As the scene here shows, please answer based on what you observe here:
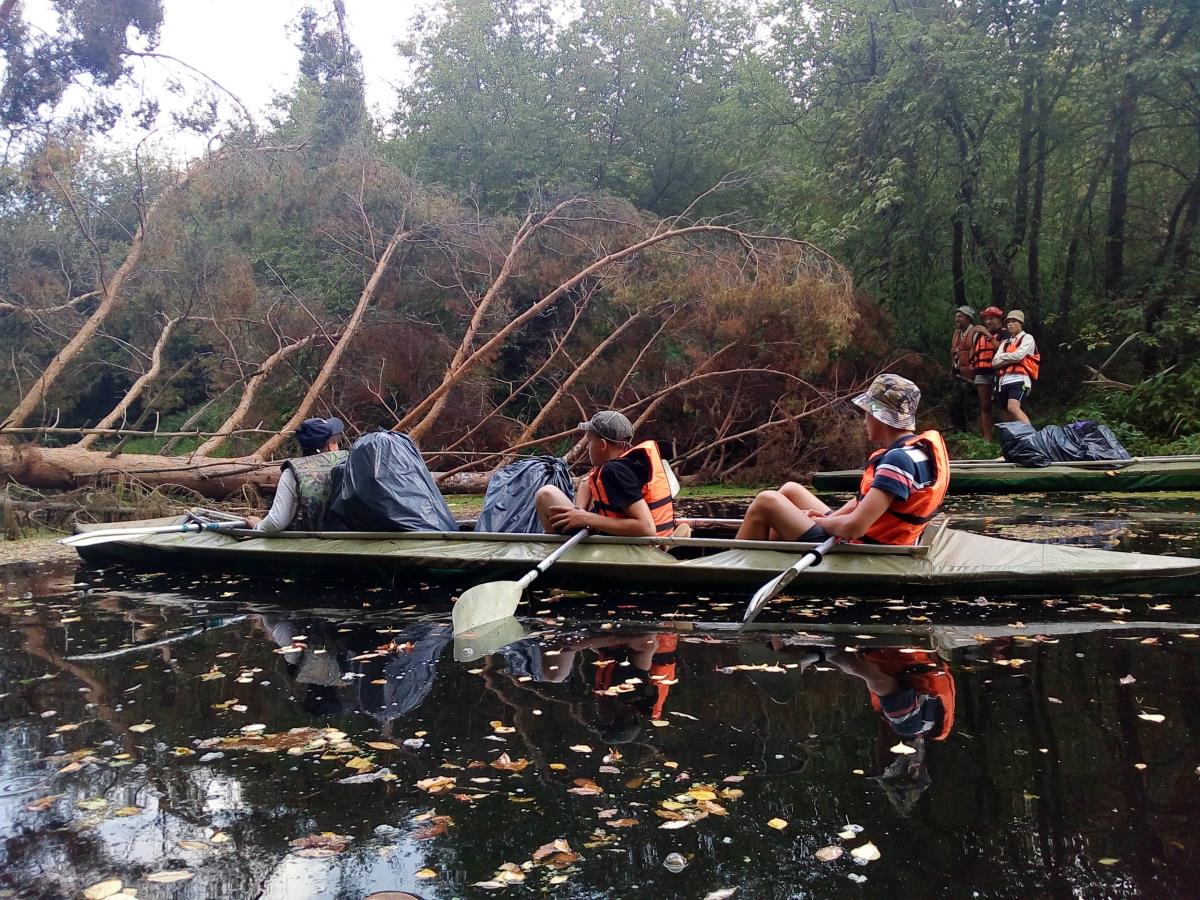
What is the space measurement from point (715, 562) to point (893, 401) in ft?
3.95

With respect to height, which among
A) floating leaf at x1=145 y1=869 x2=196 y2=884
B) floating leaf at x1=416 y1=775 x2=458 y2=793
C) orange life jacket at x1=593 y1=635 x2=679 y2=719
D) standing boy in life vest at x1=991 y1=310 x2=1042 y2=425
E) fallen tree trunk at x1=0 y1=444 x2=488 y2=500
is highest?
standing boy in life vest at x1=991 y1=310 x2=1042 y2=425

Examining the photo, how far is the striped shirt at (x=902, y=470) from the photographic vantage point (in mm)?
4402

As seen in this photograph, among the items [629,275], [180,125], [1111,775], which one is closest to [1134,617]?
[1111,775]

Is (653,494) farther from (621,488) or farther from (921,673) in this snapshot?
(921,673)

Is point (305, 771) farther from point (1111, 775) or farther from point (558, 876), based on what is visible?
point (1111, 775)

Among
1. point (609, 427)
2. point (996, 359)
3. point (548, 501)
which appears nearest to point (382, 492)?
point (548, 501)

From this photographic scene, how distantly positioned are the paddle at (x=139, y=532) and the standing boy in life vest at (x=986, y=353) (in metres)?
9.09

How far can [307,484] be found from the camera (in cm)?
588

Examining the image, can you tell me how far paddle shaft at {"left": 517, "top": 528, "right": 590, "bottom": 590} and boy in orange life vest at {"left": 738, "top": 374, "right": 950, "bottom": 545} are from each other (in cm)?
115

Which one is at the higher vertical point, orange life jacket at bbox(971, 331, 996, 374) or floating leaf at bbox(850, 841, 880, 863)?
orange life jacket at bbox(971, 331, 996, 374)

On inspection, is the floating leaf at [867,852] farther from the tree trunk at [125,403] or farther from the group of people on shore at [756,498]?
the tree trunk at [125,403]

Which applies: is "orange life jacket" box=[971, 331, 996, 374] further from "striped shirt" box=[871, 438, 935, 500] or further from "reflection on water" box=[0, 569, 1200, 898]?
"striped shirt" box=[871, 438, 935, 500]

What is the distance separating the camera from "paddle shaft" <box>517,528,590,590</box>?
4822mm

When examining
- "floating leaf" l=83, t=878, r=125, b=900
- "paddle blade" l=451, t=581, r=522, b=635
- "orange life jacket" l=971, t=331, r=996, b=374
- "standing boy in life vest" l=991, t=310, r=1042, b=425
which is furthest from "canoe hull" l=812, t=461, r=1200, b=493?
"floating leaf" l=83, t=878, r=125, b=900
